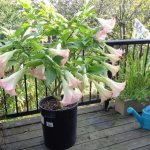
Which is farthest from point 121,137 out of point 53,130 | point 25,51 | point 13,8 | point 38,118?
point 13,8

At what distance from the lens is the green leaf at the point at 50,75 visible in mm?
1414

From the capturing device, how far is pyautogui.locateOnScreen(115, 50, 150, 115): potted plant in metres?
2.70

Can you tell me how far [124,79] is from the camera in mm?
2779

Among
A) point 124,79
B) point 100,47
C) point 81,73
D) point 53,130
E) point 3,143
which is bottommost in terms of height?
point 3,143

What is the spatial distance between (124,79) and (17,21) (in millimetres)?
3179

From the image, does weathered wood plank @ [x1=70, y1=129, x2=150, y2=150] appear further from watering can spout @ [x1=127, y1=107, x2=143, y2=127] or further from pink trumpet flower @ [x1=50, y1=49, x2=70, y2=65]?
pink trumpet flower @ [x1=50, y1=49, x2=70, y2=65]

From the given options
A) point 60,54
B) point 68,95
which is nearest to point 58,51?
point 60,54

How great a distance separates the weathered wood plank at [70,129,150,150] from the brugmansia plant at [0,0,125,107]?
2.22 feet

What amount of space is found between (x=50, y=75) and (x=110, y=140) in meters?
1.16

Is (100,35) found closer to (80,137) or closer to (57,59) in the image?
(57,59)

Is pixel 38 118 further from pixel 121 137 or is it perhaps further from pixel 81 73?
pixel 81 73

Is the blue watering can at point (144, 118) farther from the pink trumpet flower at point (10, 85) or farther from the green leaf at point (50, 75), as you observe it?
the pink trumpet flower at point (10, 85)

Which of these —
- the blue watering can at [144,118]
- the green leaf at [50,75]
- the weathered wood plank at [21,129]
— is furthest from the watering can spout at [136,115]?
the green leaf at [50,75]

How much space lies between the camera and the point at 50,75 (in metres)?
1.43
